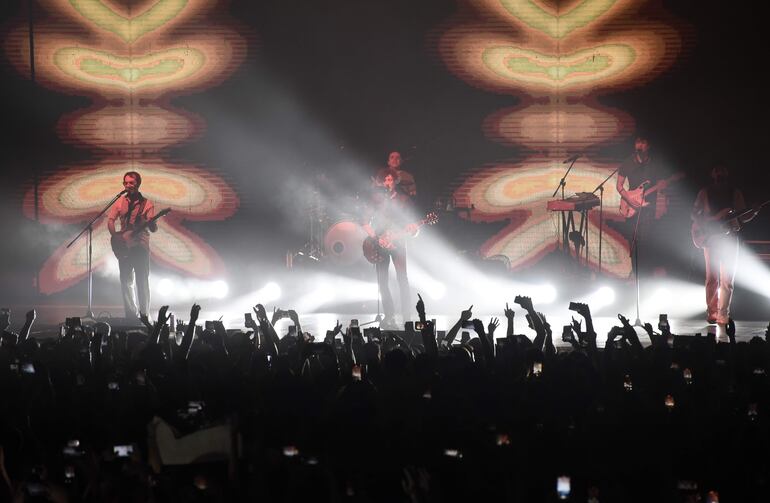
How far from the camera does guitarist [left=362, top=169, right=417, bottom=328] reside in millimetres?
9430

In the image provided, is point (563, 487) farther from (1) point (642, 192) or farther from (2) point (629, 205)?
(2) point (629, 205)

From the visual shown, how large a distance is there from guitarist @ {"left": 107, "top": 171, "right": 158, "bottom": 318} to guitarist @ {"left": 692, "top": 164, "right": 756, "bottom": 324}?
5413mm

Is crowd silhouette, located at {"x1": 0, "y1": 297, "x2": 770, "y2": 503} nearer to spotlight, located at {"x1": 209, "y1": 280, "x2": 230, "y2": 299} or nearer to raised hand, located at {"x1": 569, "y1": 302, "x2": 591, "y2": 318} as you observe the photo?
raised hand, located at {"x1": 569, "y1": 302, "x2": 591, "y2": 318}

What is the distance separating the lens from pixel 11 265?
13.2m

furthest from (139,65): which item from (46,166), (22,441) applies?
(22,441)

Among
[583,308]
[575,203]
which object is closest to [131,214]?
[575,203]

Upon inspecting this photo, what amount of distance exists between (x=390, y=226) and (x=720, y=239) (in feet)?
10.3

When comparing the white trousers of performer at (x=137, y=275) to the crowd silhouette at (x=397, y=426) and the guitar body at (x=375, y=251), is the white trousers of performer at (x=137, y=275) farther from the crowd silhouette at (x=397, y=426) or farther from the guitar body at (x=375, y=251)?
the crowd silhouette at (x=397, y=426)

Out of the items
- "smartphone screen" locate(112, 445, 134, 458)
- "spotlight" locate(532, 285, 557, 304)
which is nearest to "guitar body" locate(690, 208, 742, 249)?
"spotlight" locate(532, 285, 557, 304)

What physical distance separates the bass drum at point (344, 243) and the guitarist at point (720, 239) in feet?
12.7

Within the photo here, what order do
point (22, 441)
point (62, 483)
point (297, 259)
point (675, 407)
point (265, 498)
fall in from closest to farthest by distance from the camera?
1. point (265, 498)
2. point (62, 483)
3. point (22, 441)
4. point (675, 407)
5. point (297, 259)

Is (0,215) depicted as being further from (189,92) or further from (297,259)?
(297,259)

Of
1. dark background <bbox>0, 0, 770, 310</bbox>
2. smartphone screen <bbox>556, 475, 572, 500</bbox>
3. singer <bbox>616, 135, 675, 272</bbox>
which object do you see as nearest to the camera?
smartphone screen <bbox>556, 475, 572, 500</bbox>

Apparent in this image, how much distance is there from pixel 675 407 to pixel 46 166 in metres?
11.1
